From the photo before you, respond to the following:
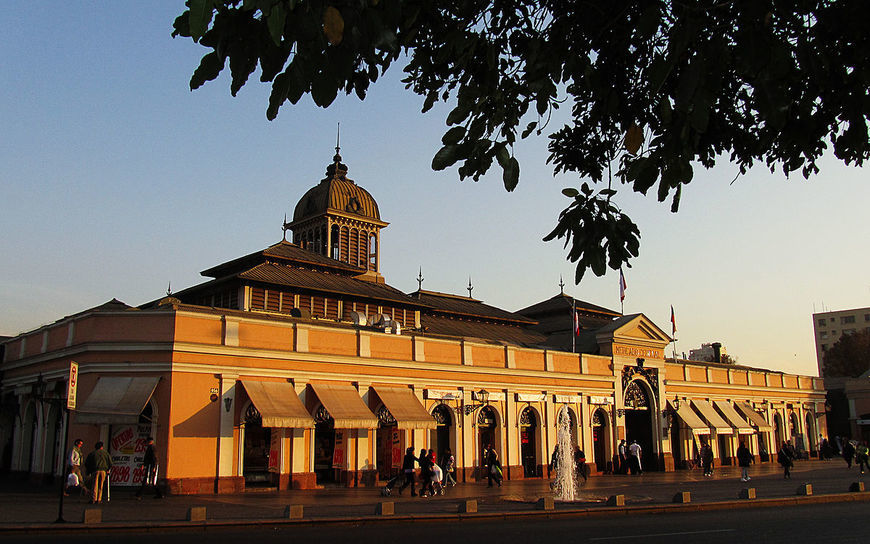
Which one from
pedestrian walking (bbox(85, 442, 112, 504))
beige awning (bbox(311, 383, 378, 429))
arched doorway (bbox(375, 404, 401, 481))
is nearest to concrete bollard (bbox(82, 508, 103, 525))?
pedestrian walking (bbox(85, 442, 112, 504))

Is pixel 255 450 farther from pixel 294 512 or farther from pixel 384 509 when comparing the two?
pixel 294 512

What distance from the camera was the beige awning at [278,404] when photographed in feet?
85.3

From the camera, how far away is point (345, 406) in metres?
28.6

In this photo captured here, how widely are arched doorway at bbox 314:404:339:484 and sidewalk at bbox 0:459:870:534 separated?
132 cm

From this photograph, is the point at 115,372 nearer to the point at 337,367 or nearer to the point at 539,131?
the point at 337,367

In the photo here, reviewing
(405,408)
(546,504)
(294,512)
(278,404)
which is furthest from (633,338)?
(294,512)

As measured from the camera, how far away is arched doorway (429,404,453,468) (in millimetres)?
A: 33281

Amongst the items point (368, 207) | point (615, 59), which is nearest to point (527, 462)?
point (368, 207)

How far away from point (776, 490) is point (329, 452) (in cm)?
1624

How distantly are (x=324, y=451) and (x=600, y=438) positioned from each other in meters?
17.8

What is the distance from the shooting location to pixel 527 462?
1468 inches

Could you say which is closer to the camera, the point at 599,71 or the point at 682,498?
the point at 599,71

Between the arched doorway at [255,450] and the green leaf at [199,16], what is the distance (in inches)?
948

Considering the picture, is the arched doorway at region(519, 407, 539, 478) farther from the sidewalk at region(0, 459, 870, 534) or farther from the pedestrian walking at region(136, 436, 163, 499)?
the pedestrian walking at region(136, 436, 163, 499)
